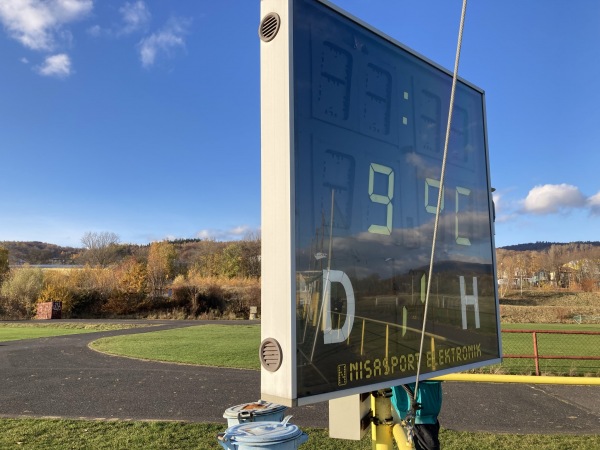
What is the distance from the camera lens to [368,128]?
2270 mm

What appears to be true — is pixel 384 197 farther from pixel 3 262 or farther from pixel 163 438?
pixel 3 262

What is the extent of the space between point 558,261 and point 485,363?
120766 mm

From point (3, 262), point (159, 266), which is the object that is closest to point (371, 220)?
point (159, 266)

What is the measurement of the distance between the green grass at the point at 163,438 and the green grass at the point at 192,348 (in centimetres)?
674

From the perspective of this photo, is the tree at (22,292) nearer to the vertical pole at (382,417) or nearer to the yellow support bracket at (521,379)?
the yellow support bracket at (521,379)

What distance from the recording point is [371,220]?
7.13ft

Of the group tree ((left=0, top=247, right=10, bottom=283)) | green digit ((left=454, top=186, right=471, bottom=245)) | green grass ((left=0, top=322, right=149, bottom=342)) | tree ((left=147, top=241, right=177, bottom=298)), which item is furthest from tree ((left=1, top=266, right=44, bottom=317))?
green digit ((left=454, top=186, right=471, bottom=245))

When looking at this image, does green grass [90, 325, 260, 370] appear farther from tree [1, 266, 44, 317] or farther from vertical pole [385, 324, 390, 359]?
tree [1, 266, 44, 317]

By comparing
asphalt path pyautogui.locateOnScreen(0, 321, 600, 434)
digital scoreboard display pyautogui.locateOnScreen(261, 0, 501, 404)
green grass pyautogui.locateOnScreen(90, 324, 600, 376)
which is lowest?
green grass pyautogui.locateOnScreen(90, 324, 600, 376)

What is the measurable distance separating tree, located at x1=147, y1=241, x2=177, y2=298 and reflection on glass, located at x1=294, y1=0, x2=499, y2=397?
172ft

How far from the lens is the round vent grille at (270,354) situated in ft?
5.56

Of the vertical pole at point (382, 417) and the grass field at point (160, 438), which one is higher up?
the vertical pole at point (382, 417)

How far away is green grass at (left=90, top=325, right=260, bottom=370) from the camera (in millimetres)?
14836

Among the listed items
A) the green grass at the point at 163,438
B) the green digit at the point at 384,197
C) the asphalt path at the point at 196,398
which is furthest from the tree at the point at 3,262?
the green digit at the point at 384,197
